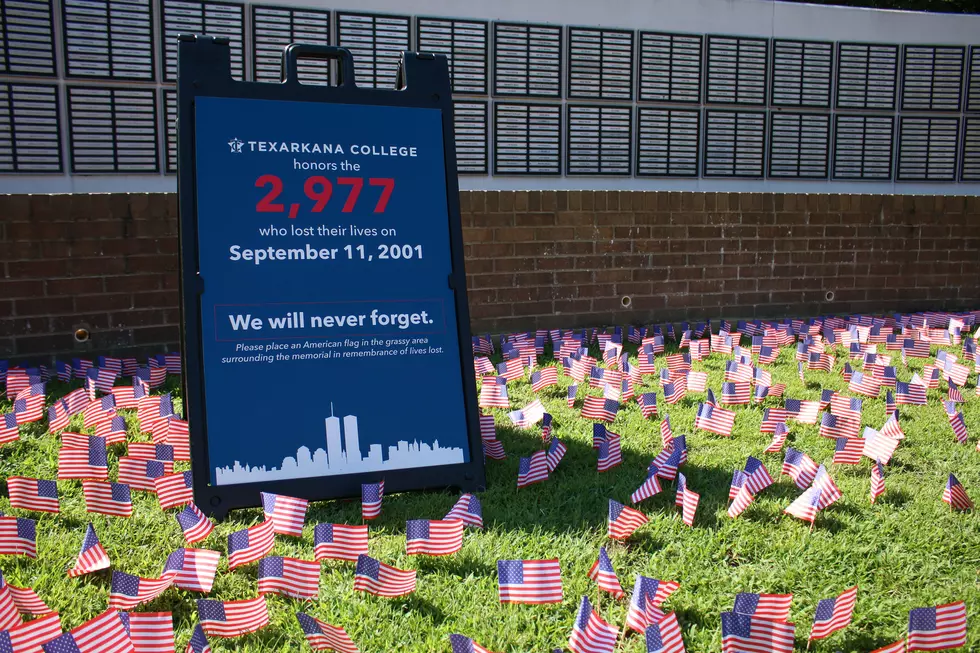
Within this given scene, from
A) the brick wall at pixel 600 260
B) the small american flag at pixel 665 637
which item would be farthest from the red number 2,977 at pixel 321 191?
the brick wall at pixel 600 260

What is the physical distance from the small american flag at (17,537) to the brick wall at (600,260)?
361 cm

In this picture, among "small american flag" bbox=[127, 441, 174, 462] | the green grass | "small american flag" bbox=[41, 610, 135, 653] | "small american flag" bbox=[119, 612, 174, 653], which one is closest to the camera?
"small american flag" bbox=[41, 610, 135, 653]

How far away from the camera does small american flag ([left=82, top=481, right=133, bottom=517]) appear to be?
3.16 meters

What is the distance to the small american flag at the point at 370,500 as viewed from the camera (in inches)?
124

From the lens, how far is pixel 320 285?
335cm

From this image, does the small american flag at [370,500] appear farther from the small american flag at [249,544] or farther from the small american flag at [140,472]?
the small american flag at [140,472]

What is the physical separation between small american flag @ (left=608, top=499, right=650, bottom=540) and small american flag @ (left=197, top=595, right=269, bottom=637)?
1221 mm

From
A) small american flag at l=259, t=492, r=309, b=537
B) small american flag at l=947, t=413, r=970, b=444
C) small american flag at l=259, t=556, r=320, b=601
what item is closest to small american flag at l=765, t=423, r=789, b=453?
small american flag at l=947, t=413, r=970, b=444

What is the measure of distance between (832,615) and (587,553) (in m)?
0.82

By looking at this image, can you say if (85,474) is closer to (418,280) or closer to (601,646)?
(418,280)

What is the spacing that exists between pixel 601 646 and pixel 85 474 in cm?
244

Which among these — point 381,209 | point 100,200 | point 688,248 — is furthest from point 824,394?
point 100,200

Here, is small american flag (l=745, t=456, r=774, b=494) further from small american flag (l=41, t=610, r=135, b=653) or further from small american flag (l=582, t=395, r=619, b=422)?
small american flag (l=41, t=610, r=135, b=653)

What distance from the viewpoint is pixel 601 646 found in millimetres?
2213
